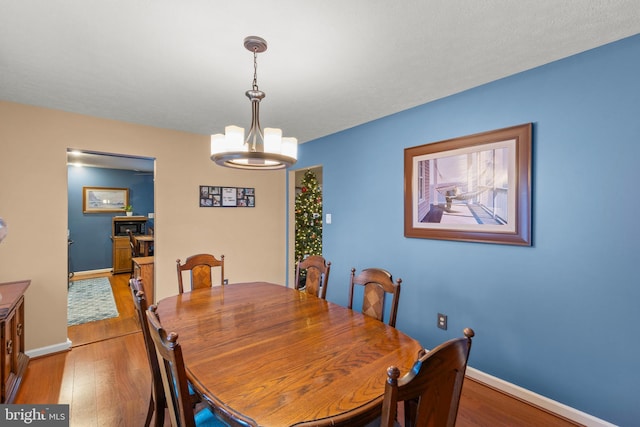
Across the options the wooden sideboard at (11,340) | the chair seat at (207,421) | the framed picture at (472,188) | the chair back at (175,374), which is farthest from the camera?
the framed picture at (472,188)

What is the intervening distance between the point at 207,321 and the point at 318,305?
0.72 m

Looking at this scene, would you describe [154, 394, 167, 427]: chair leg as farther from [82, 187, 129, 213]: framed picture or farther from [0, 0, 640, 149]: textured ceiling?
[82, 187, 129, 213]: framed picture

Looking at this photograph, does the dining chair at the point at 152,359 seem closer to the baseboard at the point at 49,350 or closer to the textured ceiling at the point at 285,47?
the textured ceiling at the point at 285,47

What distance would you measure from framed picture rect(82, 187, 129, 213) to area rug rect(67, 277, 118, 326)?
1.57 meters

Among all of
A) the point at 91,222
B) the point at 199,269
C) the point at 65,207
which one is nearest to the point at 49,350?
the point at 65,207

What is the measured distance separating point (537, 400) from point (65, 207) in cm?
441

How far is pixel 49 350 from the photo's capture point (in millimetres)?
2811

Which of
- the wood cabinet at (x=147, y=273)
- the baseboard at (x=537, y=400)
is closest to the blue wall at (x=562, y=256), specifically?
the baseboard at (x=537, y=400)

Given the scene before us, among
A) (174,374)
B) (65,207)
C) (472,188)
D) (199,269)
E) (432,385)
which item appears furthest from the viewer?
(65,207)

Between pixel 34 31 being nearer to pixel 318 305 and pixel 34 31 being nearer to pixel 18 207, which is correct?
pixel 18 207

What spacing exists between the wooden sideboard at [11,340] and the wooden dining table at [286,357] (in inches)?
40.9

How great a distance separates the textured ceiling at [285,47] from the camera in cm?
148

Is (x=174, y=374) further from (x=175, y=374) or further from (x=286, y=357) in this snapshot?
(x=286, y=357)

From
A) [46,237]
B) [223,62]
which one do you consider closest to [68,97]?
[46,237]
